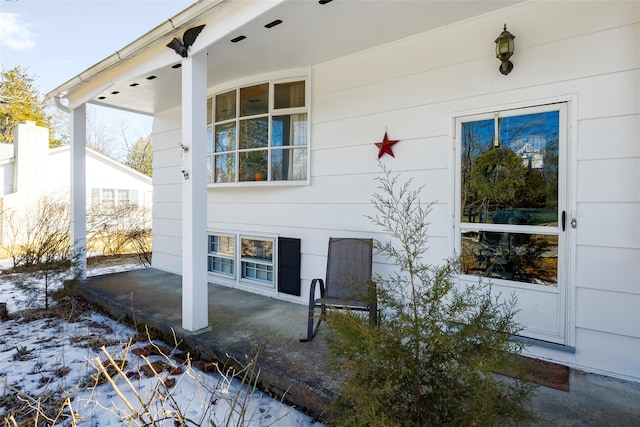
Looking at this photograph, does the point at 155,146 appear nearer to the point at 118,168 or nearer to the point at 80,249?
the point at 80,249

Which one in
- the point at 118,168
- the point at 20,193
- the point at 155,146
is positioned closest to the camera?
the point at 155,146

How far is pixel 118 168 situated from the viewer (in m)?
13.9

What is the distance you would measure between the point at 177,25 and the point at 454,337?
10.7 feet

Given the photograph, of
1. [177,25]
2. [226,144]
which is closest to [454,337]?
[177,25]

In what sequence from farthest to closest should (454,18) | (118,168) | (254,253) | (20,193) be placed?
(118,168) < (20,193) < (254,253) < (454,18)

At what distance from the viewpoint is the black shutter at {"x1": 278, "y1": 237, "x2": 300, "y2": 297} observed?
4023 millimetres

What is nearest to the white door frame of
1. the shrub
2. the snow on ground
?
the shrub

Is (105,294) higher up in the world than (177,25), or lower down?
lower down

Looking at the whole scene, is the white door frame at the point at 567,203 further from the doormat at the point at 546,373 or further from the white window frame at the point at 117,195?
the white window frame at the point at 117,195

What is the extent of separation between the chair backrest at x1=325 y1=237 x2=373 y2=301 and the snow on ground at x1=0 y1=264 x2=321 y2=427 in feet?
3.90

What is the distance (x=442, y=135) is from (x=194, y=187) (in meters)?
2.29

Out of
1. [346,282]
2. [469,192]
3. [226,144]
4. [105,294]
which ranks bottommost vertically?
[105,294]

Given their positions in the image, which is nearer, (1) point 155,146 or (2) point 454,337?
(2) point 454,337

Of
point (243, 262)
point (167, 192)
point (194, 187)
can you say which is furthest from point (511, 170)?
point (167, 192)
